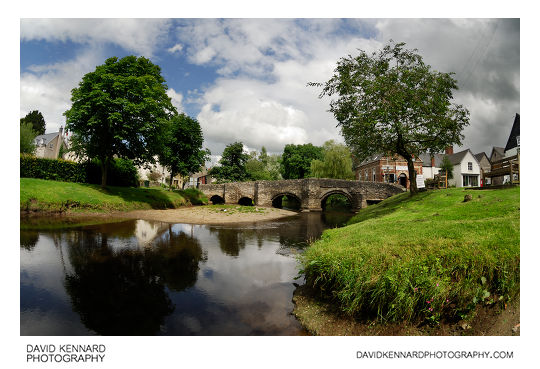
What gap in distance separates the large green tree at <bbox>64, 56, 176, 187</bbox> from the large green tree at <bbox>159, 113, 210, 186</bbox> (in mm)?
12844

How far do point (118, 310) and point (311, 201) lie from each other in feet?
117

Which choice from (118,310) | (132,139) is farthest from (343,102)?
(132,139)

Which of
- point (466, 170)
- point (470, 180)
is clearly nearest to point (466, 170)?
point (466, 170)

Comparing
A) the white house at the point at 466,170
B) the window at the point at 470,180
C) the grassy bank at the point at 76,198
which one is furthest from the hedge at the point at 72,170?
the window at the point at 470,180

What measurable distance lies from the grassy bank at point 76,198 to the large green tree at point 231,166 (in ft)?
91.1

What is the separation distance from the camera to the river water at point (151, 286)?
548 cm

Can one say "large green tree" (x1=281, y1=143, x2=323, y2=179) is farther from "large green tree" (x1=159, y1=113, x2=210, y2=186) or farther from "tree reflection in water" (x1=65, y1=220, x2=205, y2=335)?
"tree reflection in water" (x1=65, y1=220, x2=205, y2=335)

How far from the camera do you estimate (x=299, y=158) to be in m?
62.9

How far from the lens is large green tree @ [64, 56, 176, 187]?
22.2 metres

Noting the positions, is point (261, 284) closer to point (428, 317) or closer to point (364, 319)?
point (364, 319)

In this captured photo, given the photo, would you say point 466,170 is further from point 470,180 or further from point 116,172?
point 116,172

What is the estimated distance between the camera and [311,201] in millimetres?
39969
